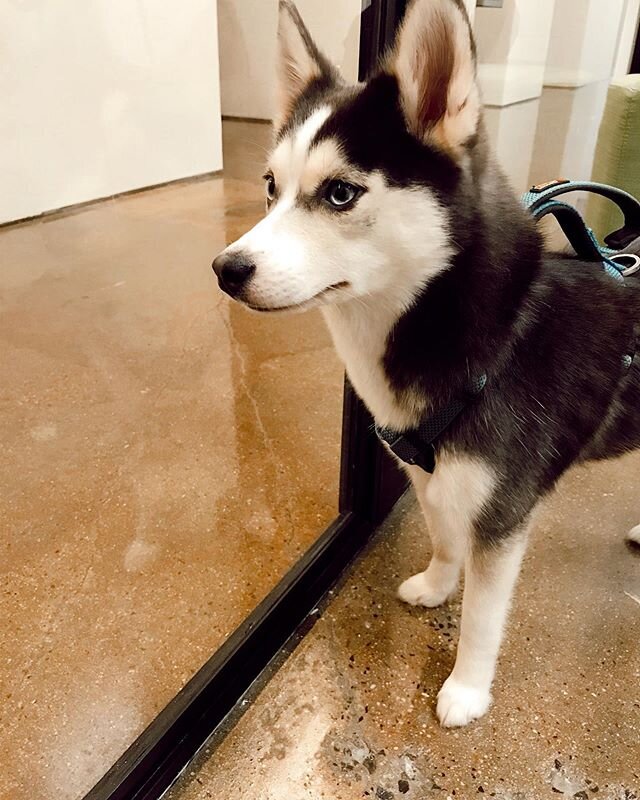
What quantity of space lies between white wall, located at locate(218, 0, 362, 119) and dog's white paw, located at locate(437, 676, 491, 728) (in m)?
1.00

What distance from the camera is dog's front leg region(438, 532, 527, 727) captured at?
3.34ft

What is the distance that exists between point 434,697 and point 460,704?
0.07 m

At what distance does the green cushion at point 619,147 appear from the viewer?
2.14 m

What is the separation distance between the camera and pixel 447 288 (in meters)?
0.89

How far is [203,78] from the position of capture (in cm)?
368

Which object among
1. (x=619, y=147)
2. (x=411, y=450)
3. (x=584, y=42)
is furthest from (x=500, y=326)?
(x=584, y=42)

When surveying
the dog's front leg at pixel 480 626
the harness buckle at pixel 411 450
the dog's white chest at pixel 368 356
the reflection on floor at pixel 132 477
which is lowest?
the reflection on floor at pixel 132 477

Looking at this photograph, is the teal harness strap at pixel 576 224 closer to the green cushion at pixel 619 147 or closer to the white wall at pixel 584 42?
the green cushion at pixel 619 147

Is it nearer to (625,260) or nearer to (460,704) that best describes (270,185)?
(625,260)

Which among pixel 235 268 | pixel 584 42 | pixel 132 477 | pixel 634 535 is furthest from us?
pixel 584 42

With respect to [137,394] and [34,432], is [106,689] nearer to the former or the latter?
[34,432]

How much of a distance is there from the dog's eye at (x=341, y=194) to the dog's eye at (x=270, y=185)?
11 cm

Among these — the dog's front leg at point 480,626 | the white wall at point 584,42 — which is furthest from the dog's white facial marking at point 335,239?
the white wall at point 584,42

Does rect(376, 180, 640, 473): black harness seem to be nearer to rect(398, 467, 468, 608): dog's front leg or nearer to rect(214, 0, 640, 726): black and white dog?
rect(214, 0, 640, 726): black and white dog
